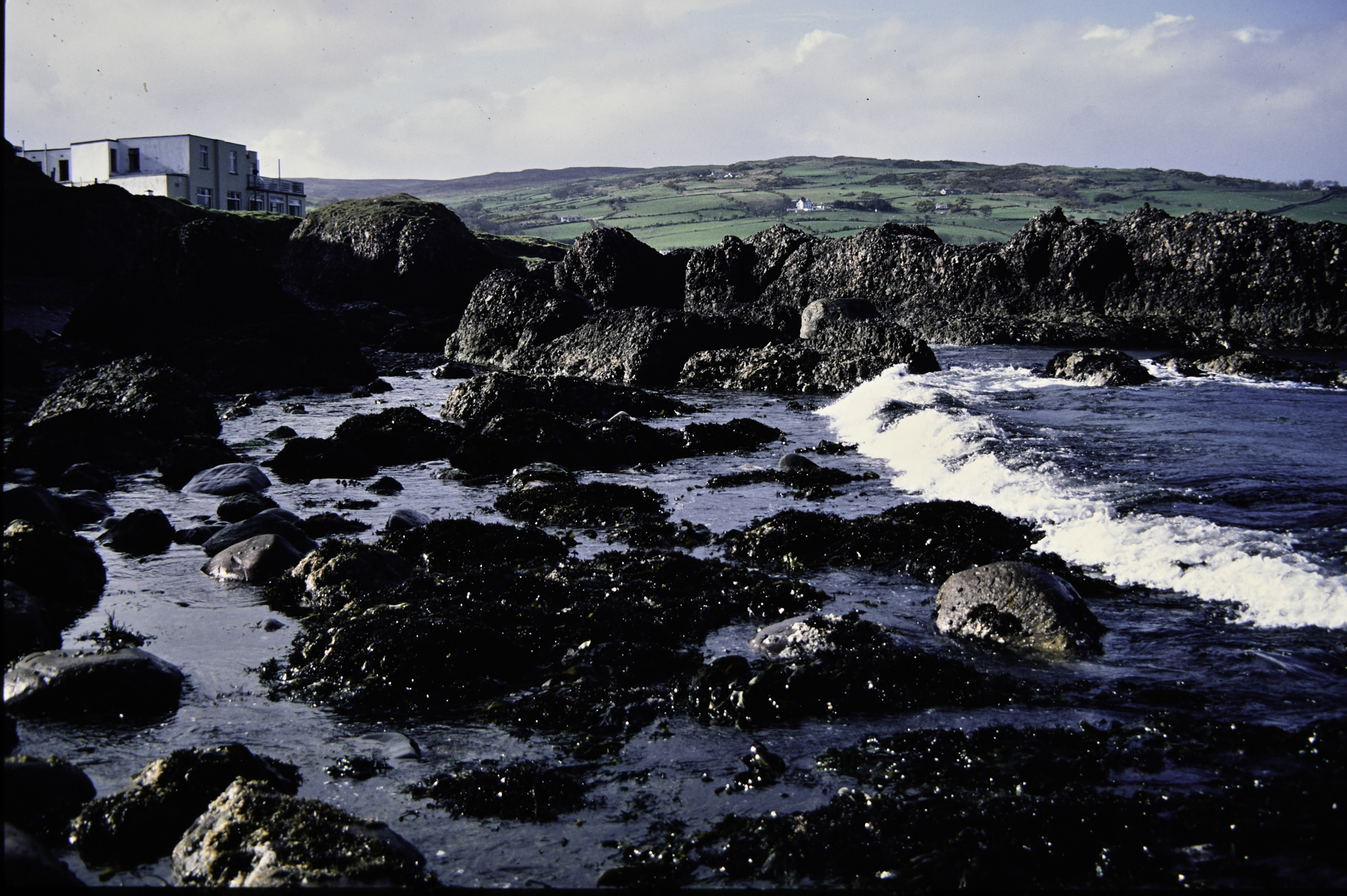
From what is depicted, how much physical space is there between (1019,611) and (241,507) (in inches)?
361

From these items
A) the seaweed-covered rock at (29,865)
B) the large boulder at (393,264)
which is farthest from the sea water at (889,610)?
the large boulder at (393,264)

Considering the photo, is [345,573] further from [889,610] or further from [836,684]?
[889,610]

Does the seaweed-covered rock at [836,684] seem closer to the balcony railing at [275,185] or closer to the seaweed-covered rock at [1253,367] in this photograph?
the seaweed-covered rock at [1253,367]

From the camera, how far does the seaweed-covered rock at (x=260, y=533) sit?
34.2ft

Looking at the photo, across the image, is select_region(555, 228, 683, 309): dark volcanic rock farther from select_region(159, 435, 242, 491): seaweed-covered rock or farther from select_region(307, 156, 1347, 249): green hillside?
select_region(159, 435, 242, 491): seaweed-covered rock

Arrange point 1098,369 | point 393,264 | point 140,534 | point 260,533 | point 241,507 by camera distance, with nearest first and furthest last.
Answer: point 260,533 → point 140,534 → point 241,507 → point 1098,369 → point 393,264

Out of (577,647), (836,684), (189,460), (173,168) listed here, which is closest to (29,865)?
(577,647)

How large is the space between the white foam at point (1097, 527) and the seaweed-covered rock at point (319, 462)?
8315mm

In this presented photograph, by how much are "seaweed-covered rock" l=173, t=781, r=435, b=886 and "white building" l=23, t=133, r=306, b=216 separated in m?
72.8

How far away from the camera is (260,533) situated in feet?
34.7

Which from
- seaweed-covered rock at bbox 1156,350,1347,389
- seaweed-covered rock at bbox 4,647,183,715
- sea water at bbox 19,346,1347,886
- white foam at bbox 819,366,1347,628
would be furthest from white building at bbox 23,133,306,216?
seaweed-covered rock at bbox 4,647,183,715

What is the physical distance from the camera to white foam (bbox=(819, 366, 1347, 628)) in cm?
907

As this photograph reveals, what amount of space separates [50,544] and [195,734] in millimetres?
3971

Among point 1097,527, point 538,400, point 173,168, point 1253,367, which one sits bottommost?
point 1097,527
